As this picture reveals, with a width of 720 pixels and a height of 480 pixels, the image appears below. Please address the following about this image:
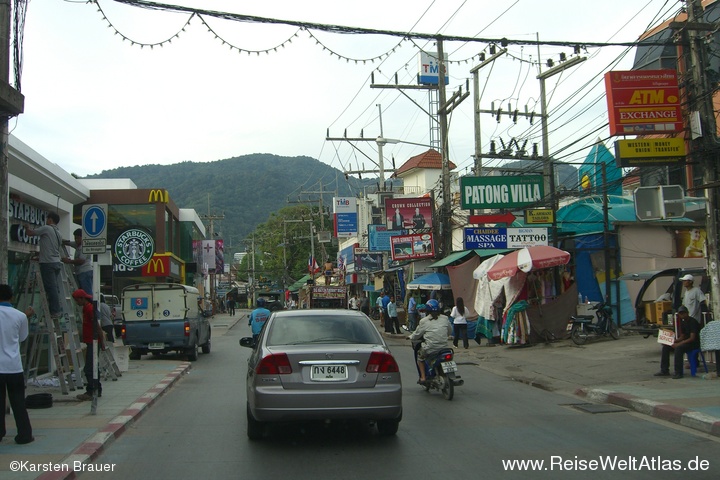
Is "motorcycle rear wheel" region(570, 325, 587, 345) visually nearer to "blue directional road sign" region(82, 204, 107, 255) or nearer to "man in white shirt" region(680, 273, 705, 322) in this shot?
"man in white shirt" region(680, 273, 705, 322)

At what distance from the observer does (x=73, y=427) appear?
875 cm

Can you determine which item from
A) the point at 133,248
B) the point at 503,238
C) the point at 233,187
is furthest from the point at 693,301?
the point at 233,187

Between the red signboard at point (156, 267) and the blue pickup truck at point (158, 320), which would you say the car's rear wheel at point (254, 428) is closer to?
the blue pickup truck at point (158, 320)

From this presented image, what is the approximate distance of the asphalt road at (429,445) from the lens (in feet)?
21.8

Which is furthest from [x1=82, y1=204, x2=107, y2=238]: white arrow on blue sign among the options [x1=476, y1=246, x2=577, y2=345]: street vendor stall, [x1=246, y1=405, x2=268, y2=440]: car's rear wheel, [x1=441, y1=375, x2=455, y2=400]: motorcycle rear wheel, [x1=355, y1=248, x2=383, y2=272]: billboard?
[x1=355, y1=248, x2=383, y2=272]: billboard

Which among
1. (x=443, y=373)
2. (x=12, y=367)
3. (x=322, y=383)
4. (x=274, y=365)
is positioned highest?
(x=12, y=367)

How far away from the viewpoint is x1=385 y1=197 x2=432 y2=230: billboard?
3006cm

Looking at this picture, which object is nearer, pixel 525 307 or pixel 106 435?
pixel 106 435

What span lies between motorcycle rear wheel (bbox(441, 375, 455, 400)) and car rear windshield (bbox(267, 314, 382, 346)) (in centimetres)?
333

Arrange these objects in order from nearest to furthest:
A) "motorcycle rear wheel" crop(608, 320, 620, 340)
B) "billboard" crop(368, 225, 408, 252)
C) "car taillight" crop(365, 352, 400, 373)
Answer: "car taillight" crop(365, 352, 400, 373) → "motorcycle rear wheel" crop(608, 320, 620, 340) → "billboard" crop(368, 225, 408, 252)

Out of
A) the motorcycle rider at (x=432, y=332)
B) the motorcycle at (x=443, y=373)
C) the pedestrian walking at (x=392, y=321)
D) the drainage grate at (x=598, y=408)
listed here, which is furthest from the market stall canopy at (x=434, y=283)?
the drainage grate at (x=598, y=408)

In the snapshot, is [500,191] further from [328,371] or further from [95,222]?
Answer: [328,371]

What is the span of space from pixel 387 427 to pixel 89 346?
523 centimetres

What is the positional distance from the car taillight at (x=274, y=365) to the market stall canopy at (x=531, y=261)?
1260cm
